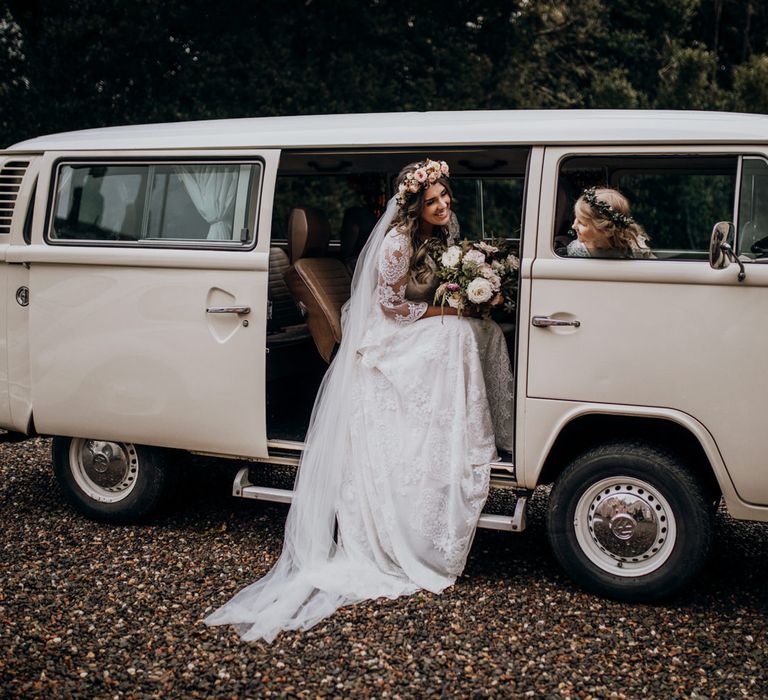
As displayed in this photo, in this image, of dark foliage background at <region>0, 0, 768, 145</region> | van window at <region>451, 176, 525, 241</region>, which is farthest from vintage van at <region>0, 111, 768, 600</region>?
van window at <region>451, 176, 525, 241</region>

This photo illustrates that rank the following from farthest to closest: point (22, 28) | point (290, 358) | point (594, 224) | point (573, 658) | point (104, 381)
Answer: point (22, 28)
point (290, 358)
point (104, 381)
point (594, 224)
point (573, 658)

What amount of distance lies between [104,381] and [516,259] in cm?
258

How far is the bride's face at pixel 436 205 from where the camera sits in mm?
4992

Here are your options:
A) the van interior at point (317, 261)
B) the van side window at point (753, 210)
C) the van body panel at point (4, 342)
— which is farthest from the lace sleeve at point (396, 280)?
the van body panel at point (4, 342)

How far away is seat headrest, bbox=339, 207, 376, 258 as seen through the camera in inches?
246

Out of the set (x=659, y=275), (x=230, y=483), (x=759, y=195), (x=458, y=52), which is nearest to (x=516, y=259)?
(x=659, y=275)

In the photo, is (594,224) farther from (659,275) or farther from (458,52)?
(458,52)

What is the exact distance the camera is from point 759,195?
414cm

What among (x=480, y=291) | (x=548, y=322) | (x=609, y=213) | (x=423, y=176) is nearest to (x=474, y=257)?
(x=480, y=291)

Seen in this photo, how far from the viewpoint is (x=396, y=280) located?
498 centimetres

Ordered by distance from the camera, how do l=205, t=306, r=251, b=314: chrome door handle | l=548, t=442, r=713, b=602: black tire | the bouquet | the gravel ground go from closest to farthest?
the gravel ground < l=548, t=442, r=713, b=602: black tire < the bouquet < l=205, t=306, r=251, b=314: chrome door handle

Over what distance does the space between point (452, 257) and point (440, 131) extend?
27.0 inches

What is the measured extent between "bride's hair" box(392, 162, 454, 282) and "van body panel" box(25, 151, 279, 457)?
29.1 inches

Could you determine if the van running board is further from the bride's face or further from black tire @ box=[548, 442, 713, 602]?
the bride's face
